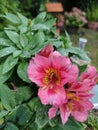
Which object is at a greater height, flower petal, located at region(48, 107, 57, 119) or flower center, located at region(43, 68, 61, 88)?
flower center, located at region(43, 68, 61, 88)

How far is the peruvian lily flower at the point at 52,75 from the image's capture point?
58.2 inches

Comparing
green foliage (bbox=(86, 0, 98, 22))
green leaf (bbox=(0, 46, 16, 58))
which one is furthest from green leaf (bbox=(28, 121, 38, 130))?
green foliage (bbox=(86, 0, 98, 22))

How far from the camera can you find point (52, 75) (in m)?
1.53

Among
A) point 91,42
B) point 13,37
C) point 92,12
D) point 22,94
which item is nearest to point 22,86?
point 22,94

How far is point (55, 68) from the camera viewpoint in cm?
150

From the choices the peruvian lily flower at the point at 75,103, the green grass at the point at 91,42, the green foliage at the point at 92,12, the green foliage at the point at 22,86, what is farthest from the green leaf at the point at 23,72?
the green foliage at the point at 92,12

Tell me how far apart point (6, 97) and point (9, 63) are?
0.18m

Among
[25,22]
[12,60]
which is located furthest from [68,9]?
[12,60]

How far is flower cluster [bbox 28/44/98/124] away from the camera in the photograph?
1482 mm

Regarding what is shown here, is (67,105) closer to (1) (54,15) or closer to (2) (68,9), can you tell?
(1) (54,15)

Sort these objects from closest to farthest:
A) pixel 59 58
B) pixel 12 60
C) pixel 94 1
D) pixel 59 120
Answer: pixel 59 58 < pixel 59 120 < pixel 12 60 < pixel 94 1

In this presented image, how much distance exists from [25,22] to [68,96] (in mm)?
A: 892

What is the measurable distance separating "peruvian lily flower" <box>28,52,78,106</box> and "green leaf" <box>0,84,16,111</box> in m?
0.21

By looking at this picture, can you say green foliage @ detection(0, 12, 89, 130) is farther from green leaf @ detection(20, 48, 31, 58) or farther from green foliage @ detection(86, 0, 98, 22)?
green foliage @ detection(86, 0, 98, 22)
